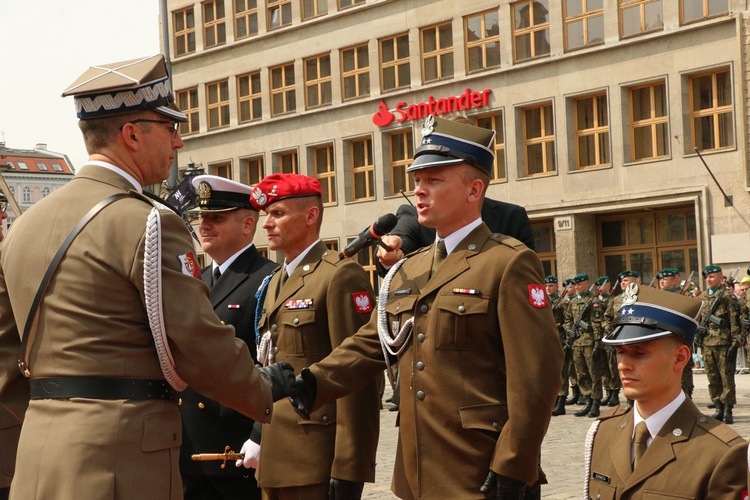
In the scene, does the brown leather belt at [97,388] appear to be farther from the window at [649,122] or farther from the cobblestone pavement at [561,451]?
the window at [649,122]

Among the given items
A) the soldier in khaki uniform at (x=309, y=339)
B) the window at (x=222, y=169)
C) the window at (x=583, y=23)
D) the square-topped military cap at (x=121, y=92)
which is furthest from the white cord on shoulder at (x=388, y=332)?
the window at (x=222, y=169)

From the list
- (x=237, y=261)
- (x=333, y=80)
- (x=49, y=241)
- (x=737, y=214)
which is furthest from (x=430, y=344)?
(x=333, y=80)

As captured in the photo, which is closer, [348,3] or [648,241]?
[648,241]

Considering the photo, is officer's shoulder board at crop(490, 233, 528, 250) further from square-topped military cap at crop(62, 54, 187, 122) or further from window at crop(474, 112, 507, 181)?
window at crop(474, 112, 507, 181)

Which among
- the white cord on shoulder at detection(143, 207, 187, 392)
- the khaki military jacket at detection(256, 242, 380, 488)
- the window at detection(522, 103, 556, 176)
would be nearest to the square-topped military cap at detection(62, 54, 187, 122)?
the white cord on shoulder at detection(143, 207, 187, 392)

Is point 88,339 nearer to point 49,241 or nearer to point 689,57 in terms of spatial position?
point 49,241

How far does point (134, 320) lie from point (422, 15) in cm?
3353

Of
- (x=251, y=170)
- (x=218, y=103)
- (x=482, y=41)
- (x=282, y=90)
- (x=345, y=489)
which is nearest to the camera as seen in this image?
(x=345, y=489)

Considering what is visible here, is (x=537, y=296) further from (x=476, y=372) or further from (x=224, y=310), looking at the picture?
(x=224, y=310)

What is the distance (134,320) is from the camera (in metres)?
3.64

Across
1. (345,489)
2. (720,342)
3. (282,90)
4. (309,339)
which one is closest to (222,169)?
(282,90)

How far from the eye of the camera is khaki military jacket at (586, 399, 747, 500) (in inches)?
156

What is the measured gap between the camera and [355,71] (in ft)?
127

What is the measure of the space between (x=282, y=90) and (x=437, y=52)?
7.62 meters
